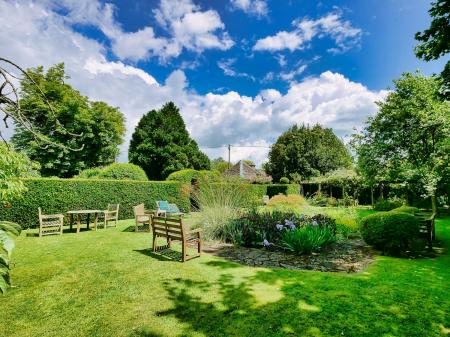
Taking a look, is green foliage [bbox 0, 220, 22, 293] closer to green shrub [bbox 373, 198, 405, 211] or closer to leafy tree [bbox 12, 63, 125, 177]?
green shrub [bbox 373, 198, 405, 211]

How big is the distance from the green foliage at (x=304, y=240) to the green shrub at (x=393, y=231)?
1216mm

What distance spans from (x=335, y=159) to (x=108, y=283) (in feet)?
93.6

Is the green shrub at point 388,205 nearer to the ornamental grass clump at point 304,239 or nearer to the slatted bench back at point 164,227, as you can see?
the ornamental grass clump at point 304,239

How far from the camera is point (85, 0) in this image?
354cm

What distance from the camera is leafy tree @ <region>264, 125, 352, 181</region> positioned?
28.4 meters

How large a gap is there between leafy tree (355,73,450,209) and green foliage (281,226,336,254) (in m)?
3.66

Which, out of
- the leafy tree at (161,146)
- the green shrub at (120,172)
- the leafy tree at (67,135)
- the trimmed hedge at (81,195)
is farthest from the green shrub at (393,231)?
the leafy tree at (67,135)

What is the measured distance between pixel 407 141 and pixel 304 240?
278 inches

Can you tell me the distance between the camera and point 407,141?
388 inches

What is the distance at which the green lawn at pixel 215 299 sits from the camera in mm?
2896

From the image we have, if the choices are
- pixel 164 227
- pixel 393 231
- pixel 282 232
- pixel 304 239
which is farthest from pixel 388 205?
pixel 164 227

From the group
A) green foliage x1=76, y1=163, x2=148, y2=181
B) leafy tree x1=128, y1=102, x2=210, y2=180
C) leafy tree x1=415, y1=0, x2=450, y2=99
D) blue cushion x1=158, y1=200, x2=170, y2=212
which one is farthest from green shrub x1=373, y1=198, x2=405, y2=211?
leafy tree x1=128, y1=102, x2=210, y2=180

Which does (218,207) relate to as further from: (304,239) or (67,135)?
(67,135)

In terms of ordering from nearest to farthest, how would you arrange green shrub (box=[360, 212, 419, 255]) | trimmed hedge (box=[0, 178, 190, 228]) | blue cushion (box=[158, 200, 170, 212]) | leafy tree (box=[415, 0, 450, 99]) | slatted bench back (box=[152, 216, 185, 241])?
leafy tree (box=[415, 0, 450, 99]) → slatted bench back (box=[152, 216, 185, 241]) → green shrub (box=[360, 212, 419, 255]) → trimmed hedge (box=[0, 178, 190, 228]) → blue cushion (box=[158, 200, 170, 212])
